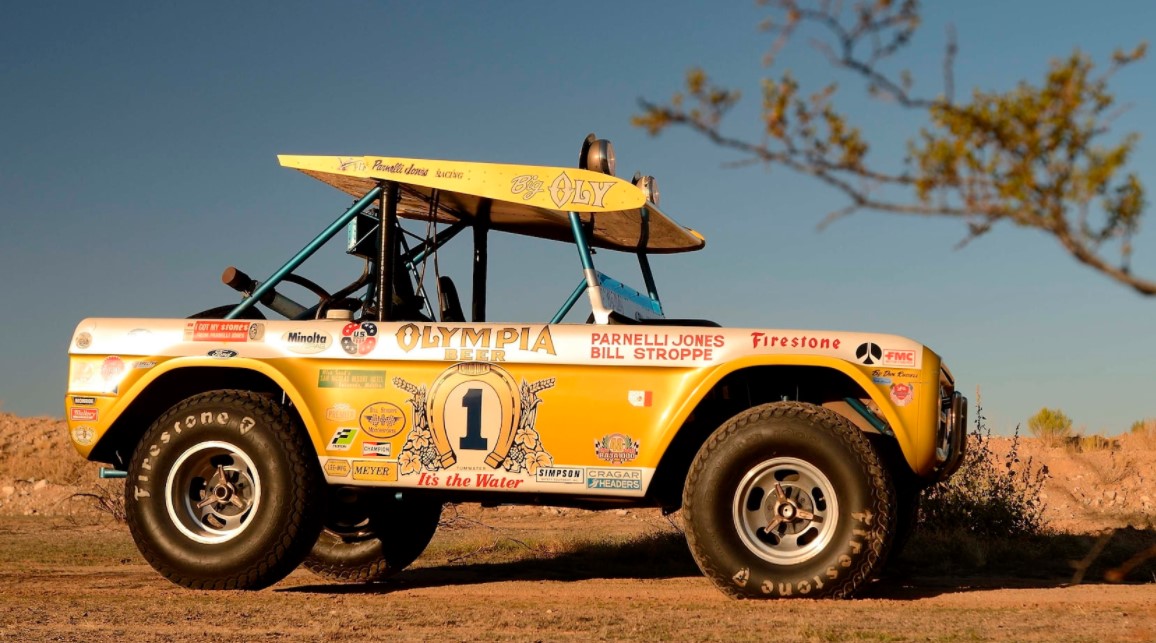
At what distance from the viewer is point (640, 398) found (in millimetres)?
6766

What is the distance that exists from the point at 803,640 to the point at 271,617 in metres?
2.58

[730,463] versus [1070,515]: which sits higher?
[730,463]

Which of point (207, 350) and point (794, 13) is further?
point (207, 350)

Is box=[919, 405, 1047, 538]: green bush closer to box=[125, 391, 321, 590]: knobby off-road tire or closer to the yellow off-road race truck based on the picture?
the yellow off-road race truck

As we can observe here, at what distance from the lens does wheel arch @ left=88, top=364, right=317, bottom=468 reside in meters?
7.40

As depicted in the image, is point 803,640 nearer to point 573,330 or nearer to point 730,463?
point 730,463

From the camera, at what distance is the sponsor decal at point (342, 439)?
7.08 metres

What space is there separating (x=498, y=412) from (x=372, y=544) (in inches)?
82.6

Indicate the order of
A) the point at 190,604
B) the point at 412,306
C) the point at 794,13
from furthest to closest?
the point at 412,306, the point at 190,604, the point at 794,13

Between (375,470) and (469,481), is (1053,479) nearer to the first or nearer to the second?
(469,481)

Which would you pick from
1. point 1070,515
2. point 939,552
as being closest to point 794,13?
point 939,552

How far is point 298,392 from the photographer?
7121 mm

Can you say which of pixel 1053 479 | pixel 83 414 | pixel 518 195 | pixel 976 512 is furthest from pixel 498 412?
pixel 1053 479

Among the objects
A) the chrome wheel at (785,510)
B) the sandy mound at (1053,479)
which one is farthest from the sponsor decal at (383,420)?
the sandy mound at (1053,479)
